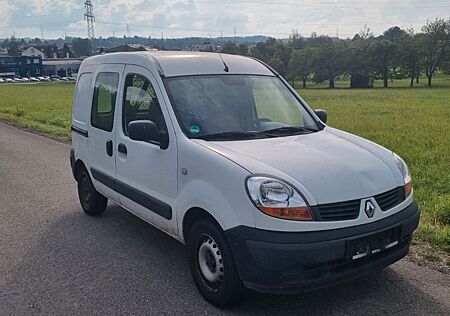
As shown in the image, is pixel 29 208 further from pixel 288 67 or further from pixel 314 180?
pixel 288 67

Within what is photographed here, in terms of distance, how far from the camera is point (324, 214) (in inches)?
126

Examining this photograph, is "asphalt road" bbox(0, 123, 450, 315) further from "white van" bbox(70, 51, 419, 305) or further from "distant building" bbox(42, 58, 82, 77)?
"distant building" bbox(42, 58, 82, 77)

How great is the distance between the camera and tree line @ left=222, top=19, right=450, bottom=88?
77.7 meters

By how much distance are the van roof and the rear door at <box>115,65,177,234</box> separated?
0.11 m

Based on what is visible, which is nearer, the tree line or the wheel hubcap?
the wheel hubcap

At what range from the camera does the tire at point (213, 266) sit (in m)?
3.41

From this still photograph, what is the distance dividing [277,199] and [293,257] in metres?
0.40

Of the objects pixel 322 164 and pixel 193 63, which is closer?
pixel 322 164

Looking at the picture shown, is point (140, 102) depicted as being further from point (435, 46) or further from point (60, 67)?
point (60, 67)

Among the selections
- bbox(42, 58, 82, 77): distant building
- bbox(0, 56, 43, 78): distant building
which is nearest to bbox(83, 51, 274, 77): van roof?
bbox(42, 58, 82, 77): distant building

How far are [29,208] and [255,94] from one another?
375 cm

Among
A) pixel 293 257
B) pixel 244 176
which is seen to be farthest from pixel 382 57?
pixel 293 257

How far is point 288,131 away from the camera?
4.29 meters

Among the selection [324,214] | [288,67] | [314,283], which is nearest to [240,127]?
[324,214]
